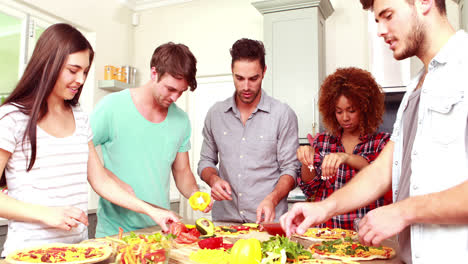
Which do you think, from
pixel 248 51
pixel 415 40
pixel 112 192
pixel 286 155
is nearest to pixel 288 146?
pixel 286 155

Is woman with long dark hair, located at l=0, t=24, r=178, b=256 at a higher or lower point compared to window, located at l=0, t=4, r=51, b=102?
lower

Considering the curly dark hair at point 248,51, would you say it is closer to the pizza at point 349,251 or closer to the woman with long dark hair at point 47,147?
the woman with long dark hair at point 47,147

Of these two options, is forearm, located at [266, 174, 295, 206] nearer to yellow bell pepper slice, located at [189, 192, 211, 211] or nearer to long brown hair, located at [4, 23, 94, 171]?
yellow bell pepper slice, located at [189, 192, 211, 211]

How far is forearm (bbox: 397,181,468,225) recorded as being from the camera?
899 millimetres

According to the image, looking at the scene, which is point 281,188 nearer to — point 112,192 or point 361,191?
point 361,191

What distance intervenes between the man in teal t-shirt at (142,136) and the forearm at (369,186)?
74 centimetres

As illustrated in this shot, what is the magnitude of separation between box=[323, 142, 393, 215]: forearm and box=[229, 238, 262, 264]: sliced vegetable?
41cm

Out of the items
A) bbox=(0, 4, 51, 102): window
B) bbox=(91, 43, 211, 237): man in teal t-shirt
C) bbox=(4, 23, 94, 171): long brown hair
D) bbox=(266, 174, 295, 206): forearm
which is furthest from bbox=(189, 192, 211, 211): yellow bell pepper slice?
bbox=(0, 4, 51, 102): window

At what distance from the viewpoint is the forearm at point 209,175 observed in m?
2.20

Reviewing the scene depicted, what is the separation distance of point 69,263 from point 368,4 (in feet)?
4.07

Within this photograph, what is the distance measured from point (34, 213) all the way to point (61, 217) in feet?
0.27

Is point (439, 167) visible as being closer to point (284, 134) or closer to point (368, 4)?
point (368, 4)

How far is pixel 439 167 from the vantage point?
1027 mm

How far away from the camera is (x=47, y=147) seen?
1351mm
